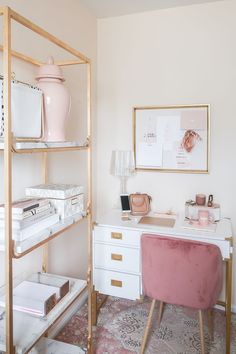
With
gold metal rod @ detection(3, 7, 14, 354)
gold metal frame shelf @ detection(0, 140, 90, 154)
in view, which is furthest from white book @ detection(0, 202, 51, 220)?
gold metal frame shelf @ detection(0, 140, 90, 154)

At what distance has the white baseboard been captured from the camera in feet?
6.62

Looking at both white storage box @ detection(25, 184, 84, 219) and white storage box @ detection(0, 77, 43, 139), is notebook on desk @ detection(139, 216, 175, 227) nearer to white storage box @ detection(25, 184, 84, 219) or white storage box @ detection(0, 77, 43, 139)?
white storage box @ detection(25, 184, 84, 219)

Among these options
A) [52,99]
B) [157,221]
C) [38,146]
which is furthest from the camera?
[157,221]

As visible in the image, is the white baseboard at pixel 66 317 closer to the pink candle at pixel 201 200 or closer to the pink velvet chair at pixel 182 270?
the pink velvet chair at pixel 182 270

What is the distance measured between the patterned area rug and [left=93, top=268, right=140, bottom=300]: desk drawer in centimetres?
26

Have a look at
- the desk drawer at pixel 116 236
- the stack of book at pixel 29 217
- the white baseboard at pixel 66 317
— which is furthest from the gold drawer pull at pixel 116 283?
the stack of book at pixel 29 217

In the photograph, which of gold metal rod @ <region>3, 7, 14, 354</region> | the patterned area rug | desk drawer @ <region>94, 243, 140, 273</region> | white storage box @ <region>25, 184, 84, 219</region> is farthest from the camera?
desk drawer @ <region>94, 243, 140, 273</region>

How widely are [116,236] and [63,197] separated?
740 millimetres

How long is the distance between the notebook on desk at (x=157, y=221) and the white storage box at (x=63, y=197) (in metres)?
0.69

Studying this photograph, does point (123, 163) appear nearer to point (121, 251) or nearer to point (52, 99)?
point (121, 251)

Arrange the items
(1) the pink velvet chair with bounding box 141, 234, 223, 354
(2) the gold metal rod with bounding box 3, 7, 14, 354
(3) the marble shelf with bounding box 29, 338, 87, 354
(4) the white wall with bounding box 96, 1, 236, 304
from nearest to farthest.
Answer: (2) the gold metal rod with bounding box 3, 7, 14, 354 < (1) the pink velvet chair with bounding box 141, 234, 223, 354 < (3) the marble shelf with bounding box 29, 338, 87, 354 < (4) the white wall with bounding box 96, 1, 236, 304

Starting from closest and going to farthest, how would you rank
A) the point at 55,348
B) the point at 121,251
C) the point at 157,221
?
the point at 55,348, the point at 121,251, the point at 157,221

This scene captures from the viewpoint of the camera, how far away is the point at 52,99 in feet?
4.34

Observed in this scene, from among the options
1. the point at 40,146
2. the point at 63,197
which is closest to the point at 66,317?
the point at 63,197
